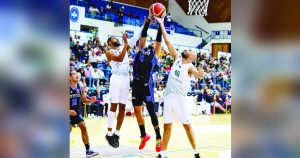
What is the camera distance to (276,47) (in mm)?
931

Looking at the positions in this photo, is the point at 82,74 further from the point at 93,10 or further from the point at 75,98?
the point at 75,98

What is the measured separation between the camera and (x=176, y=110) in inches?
204

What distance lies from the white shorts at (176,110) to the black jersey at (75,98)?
4.23ft

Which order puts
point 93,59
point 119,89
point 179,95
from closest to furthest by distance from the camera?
point 179,95
point 119,89
point 93,59

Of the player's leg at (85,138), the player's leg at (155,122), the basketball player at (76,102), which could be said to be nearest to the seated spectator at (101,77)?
the player's leg at (155,122)

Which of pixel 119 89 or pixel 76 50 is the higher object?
pixel 76 50

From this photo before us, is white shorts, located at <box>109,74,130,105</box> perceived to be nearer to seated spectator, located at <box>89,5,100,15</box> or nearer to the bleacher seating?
the bleacher seating

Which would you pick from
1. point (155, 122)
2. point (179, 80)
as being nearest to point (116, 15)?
point (155, 122)

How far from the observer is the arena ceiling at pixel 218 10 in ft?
72.5

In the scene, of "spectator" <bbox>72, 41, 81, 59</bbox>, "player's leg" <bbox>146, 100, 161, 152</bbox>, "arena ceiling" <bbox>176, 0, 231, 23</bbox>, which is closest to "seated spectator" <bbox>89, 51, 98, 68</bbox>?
"spectator" <bbox>72, 41, 81, 59</bbox>

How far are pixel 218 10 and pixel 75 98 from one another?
18.4 m

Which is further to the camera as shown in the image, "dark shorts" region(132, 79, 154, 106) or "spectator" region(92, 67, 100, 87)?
"spectator" region(92, 67, 100, 87)

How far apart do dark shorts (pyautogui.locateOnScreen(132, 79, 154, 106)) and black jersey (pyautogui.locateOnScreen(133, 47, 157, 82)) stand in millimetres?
137

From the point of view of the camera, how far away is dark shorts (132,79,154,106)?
6.39 meters
